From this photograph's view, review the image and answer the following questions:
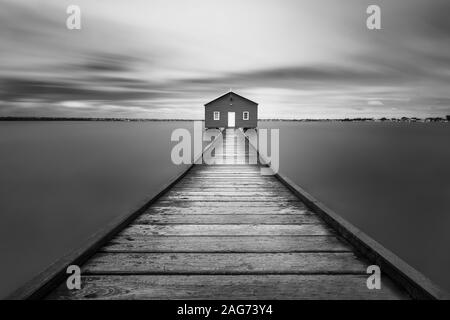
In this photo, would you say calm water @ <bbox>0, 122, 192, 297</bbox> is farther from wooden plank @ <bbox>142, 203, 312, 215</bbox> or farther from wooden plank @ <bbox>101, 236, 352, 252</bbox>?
wooden plank @ <bbox>101, 236, 352, 252</bbox>

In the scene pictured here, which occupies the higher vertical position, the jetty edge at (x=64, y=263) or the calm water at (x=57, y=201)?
the jetty edge at (x=64, y=263)

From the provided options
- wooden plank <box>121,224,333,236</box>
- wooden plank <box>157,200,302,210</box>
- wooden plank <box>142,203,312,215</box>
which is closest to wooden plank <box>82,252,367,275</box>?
wooden plank <box>121,224,333,236</box>

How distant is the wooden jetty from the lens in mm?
2104

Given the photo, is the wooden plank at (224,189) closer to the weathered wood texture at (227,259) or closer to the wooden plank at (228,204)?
the wooden plank at (228,204)

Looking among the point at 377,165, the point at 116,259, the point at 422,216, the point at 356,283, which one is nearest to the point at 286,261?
the point at 356,283

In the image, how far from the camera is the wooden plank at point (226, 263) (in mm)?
Result: 2396

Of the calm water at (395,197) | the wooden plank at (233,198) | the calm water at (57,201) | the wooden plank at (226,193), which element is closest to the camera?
the wooden plank at (233,198)

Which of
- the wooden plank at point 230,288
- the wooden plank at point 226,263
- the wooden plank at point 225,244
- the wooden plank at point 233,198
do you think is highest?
the wooden plank at point 233,198

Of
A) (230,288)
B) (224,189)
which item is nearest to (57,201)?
(224,189)

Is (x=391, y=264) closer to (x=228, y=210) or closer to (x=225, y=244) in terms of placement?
(x=225, y=244)

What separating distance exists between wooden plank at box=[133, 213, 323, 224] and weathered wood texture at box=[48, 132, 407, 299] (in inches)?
0.5

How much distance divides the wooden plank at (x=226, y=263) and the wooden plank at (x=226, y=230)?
20.0 inches

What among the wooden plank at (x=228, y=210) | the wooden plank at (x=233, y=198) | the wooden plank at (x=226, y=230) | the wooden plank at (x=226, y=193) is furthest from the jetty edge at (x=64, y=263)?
the wooden plank at (x=226, y=193)

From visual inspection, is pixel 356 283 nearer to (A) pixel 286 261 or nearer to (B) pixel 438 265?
(A) pixel 286 261
